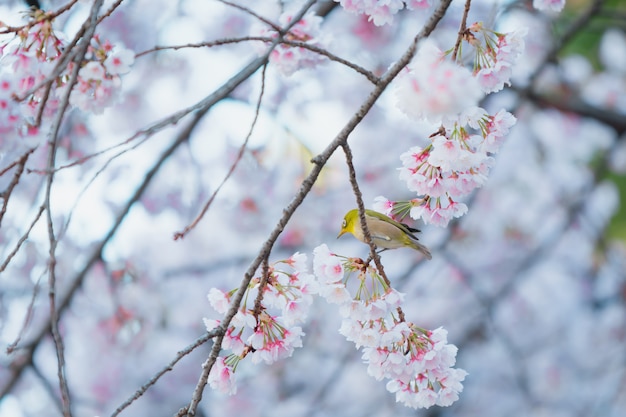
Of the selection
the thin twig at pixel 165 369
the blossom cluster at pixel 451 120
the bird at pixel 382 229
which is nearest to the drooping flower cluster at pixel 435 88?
the blossom cluster at pixel 451 120

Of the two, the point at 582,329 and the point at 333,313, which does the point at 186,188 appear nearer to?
the point at 333,313

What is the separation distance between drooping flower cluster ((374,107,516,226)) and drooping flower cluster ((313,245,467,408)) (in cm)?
15

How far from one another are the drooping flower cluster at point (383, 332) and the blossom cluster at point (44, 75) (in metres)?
0.50

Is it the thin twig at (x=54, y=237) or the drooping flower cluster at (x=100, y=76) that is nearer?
the thin twig at (x=54, y=237)

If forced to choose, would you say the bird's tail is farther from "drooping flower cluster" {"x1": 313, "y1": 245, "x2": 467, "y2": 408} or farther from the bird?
"drooping flower cluster" {"x1": 313, "y1": 245, "x2": 467, "y2": 408}

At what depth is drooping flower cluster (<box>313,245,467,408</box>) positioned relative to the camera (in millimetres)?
1075

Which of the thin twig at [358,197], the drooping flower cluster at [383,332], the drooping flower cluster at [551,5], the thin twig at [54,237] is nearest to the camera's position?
the thin twig at [54,237]

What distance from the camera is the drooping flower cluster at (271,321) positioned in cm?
111

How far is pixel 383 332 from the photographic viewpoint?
1.09 m

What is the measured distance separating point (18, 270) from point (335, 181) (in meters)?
1.94

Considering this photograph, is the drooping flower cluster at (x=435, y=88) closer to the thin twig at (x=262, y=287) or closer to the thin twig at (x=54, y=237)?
the thin twig at (x=262, y=287)

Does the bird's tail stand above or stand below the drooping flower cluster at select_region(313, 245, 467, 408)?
above

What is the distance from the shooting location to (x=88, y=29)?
1.02 metres

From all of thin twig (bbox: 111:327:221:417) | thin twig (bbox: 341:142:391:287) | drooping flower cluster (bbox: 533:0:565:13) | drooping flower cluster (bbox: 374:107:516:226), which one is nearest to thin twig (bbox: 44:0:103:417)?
thin twig (bbox: 111:327:221:417)
